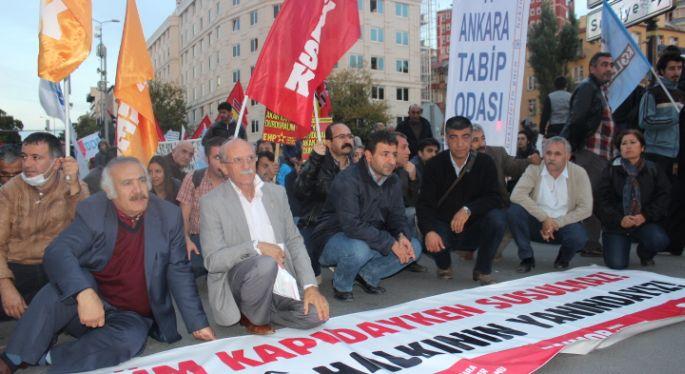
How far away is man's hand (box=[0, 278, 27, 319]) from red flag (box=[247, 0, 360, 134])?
2.66 metres

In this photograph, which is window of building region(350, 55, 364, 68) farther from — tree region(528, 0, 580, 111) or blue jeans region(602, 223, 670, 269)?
blue jeans region(602, 223, 670, 269)

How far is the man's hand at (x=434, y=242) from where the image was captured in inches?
202

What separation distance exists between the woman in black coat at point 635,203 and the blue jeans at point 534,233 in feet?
1.00

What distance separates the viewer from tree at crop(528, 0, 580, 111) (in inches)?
1937

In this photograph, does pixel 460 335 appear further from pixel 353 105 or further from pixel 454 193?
pixel 353 105

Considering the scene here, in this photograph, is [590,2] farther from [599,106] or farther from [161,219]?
[161,219]

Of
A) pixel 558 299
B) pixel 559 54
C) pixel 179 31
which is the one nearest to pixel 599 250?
pixel 558 299

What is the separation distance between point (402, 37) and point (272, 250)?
52.4 m

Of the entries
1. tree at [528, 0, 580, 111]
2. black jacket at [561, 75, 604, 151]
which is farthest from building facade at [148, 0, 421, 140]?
black jacket at [561, 75, 604, 151]

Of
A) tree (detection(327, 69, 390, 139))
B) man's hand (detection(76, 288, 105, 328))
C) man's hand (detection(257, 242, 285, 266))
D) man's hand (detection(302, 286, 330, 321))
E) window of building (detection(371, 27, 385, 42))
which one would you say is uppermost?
window of building (detection(371, 27, 385, 42))

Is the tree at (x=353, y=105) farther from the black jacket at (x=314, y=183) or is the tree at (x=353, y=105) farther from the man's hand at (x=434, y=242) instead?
the man's hand at (x=434, y=242)

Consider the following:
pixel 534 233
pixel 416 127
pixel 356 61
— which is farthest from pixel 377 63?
pixel 534 233

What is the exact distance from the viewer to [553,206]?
6059 mm

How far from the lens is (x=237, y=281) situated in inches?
143
